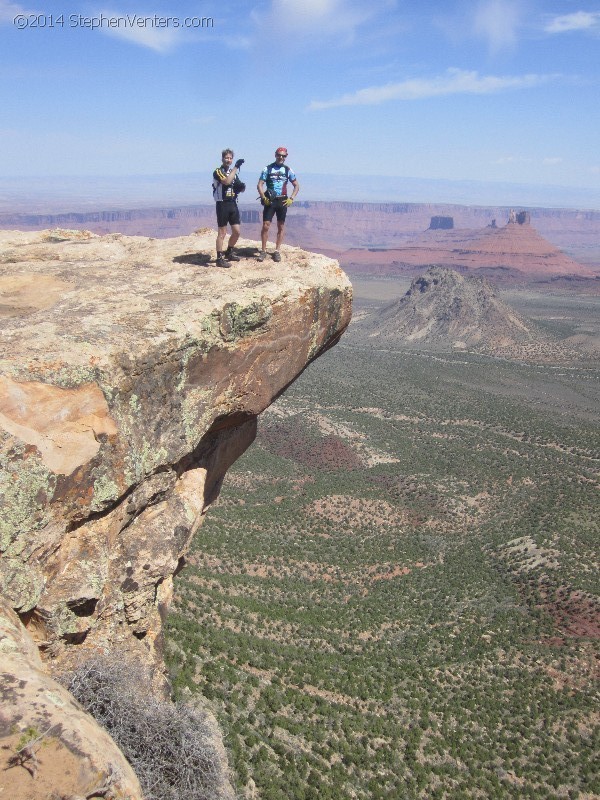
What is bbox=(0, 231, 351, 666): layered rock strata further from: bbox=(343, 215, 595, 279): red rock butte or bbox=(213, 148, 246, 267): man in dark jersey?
bbox=(343, 215, 595, 279): red rock butte

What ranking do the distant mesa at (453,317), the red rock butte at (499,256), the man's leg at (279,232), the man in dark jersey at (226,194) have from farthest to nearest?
the red rock butte at (499,256) → the distant mesa at (453,317) → the man's leg at (279,232) → the man in dark jersey at (226,194)

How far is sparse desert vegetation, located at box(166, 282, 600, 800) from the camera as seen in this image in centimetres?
1439

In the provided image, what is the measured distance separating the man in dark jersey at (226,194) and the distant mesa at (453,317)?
271ft

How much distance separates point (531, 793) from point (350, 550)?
→ 13.9 metres

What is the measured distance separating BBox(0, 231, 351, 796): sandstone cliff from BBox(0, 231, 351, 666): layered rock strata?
2 centimetres

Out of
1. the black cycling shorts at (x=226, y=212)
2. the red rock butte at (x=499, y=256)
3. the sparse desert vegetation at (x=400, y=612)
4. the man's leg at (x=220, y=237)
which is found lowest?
the sparse desert vegetation at (x=400, y=612)

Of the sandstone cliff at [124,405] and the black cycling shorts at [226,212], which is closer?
the sandstone cliff at [124,405]

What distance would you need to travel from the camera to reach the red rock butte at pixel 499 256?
165375mm

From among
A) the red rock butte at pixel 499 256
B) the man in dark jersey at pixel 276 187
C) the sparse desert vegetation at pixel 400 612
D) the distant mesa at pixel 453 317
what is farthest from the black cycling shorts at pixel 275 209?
the red rock butte at pixel 499 256

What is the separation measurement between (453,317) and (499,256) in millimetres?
82329

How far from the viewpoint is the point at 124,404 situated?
8109mm

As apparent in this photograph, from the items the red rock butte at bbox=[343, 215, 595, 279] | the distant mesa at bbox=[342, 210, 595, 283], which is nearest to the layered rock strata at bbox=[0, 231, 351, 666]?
the distant mesa at bbox=[342, 210, 595, 283]

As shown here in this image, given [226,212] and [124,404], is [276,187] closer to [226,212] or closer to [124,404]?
[226,212]

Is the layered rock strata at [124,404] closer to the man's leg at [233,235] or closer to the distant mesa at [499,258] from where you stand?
the man's leg at [233,235]
